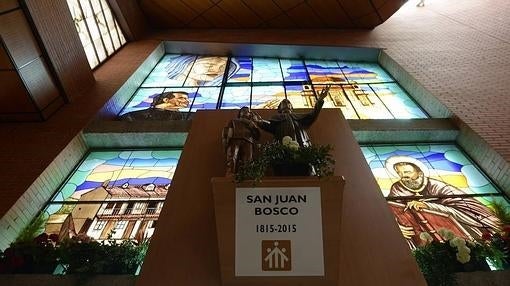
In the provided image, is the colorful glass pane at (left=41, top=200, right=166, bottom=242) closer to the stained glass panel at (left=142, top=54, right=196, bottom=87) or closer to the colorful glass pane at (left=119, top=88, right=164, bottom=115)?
the colorful glass pane at (left=119, top=88, right=164, bottom=115)

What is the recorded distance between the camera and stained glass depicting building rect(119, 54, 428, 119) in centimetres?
523

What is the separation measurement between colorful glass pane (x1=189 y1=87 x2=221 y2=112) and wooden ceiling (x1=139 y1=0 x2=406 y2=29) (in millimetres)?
2846

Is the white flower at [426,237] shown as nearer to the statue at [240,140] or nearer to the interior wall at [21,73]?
the statue at [240,140]

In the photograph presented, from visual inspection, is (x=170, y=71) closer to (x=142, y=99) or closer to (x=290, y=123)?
(x=142, y=99)

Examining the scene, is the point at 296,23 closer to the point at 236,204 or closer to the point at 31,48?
the point at 31,48

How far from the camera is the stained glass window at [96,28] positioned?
233 inches

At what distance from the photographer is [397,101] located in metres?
5.34

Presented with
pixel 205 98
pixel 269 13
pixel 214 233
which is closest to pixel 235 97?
pixel 205 98

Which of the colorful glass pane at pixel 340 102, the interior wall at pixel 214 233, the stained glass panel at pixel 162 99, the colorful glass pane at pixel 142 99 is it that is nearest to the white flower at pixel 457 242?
the interior wall at pixel 214 233

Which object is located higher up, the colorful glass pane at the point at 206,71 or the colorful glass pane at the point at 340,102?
the colorful glass pane at the point at 206,71

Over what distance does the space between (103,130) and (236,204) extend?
10.4 feet

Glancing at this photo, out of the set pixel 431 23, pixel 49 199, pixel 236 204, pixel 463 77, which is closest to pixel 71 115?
pixel 49 199

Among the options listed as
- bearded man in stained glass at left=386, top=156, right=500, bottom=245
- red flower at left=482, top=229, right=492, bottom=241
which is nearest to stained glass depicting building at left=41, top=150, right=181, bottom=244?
bearded man in stained glass at left=386, top=156, right=500, bottom=245

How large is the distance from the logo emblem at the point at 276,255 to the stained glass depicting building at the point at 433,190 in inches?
64.9
